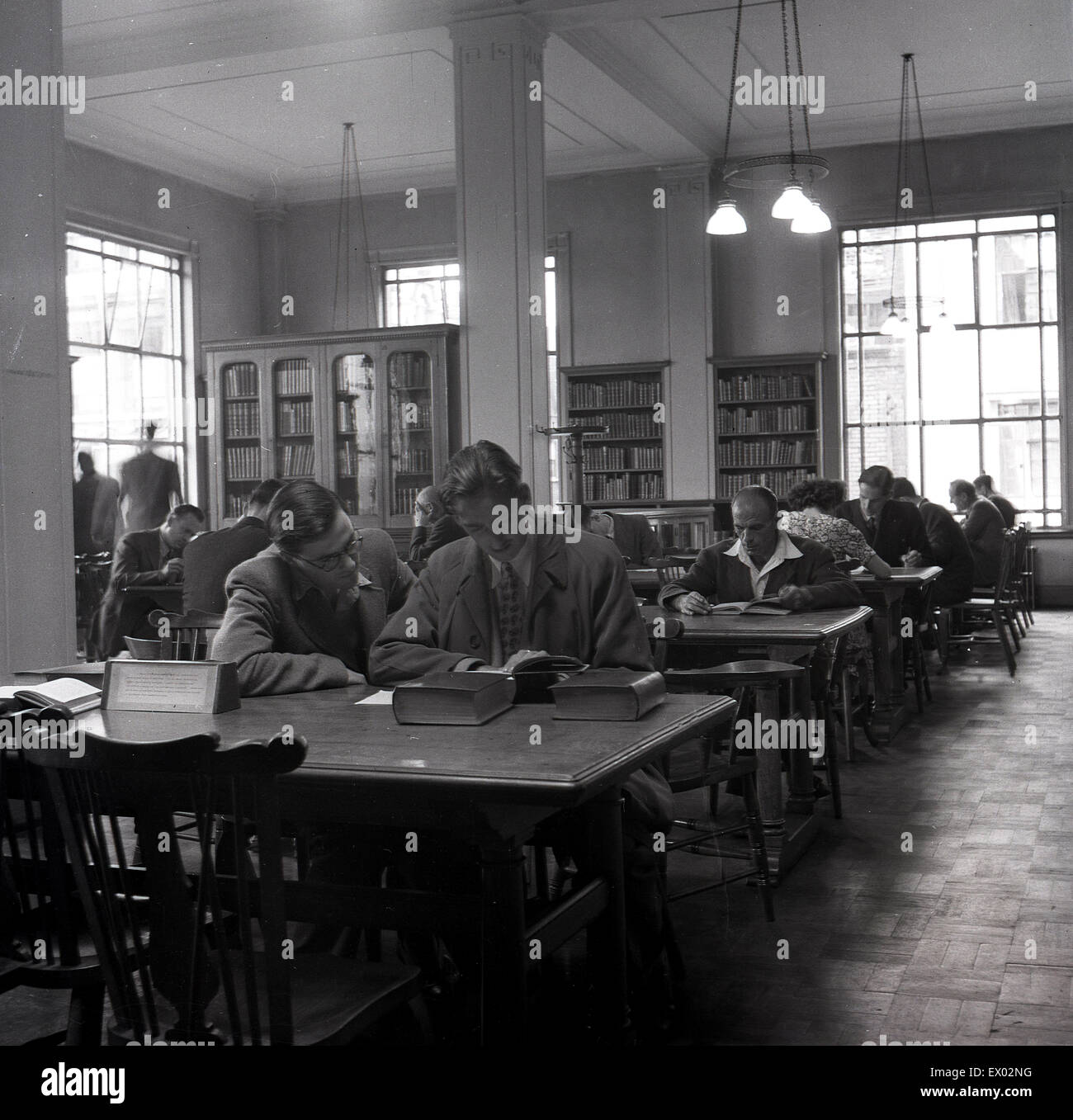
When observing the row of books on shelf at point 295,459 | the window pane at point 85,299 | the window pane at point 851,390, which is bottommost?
the row of books on shelf at point 295,459

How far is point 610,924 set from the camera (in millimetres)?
2430

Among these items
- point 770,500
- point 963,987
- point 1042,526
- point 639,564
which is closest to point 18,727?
point 963,987

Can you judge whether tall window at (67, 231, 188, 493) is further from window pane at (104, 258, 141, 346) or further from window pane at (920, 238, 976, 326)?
window pane at (920, 238, 976, 326)

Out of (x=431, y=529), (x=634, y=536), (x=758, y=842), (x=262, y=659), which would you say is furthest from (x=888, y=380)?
(x=262, y=659)

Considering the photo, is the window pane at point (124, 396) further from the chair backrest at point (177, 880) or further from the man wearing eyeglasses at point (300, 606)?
the chair backrest at point (177, 880)

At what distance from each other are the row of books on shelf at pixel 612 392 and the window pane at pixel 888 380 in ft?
6.69

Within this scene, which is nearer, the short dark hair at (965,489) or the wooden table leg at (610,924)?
the wooden table leg at (610,924)

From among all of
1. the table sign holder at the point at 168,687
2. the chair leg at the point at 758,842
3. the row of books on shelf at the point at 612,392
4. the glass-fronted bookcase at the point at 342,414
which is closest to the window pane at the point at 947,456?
the row of books on shelf at the point at 612,392

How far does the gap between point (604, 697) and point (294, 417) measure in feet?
28.3

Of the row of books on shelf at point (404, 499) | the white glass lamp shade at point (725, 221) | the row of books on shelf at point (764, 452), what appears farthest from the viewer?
the row of books on shelf at point (764, 452)

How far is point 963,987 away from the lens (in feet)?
9.87

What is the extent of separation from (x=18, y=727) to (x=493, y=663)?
1128 millimetres

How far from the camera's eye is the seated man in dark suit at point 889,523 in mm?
7848
